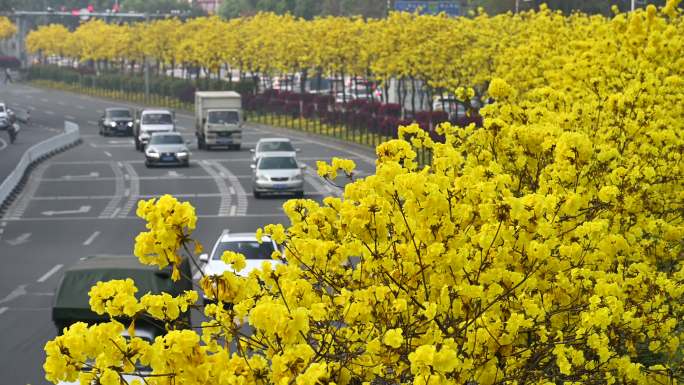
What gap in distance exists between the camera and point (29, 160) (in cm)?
5791

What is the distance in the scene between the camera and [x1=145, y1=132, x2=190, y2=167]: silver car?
57.2 m

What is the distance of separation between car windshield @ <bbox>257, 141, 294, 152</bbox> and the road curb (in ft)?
28.1

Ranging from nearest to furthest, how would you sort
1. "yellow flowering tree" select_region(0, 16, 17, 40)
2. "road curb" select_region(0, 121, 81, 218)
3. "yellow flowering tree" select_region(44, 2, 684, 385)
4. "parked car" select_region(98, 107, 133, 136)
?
"yellow flowering tree" select_region(44, 2, 684, 385)
"road curb" select_region(0, 121, 81, 218)
"parked car" select_region(98, 107, 133, 136)
"yellow flowering tree" select_region(0, 16, 17, 40)

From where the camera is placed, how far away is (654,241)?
14648 millimetres

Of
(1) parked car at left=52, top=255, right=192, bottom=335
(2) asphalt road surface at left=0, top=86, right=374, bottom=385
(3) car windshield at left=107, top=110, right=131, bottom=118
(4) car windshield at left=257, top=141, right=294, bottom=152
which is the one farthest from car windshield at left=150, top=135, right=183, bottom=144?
(1) parked car at left=52, top=255, right=192, bottom=335

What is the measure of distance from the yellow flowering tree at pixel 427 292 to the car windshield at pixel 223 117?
5085 cm

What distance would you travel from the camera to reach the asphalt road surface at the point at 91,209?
1014 inches

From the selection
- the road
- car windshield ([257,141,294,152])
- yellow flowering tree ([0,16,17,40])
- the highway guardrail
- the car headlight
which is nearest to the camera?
the car headlight

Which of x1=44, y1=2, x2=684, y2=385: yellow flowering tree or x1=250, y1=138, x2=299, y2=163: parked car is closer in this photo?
x1=44, y1=2, x2=684, y2=385: yellow flowering tree

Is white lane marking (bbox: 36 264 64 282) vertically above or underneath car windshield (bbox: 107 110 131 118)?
above

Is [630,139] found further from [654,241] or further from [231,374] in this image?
[231,374]

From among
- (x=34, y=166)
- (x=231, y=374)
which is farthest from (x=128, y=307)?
(x=34, y=166)

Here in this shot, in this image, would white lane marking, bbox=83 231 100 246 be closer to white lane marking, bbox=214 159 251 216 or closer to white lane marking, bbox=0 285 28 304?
white lane marking, bbox=214 159 251 216

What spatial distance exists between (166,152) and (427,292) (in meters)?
47.8
